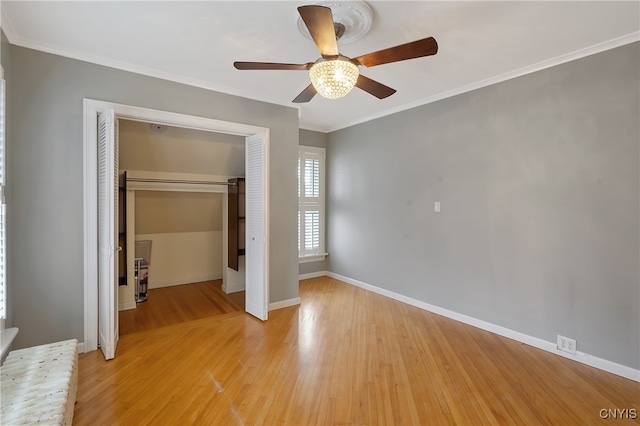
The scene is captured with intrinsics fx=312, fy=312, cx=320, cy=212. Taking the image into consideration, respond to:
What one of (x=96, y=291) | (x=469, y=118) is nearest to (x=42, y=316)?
(x=96, y=291)

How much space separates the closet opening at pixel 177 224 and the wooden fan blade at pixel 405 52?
2753 millimetres

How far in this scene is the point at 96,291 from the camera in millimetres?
2752

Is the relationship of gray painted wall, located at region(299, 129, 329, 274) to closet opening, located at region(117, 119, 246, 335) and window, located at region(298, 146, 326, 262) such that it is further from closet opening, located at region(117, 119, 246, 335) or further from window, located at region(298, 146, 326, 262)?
closet opening, located at region(117, 119, 246, 335)

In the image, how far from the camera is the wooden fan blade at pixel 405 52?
5.52 ft

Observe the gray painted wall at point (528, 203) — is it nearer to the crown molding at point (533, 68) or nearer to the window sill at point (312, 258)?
the crown molding at point (533, 68)

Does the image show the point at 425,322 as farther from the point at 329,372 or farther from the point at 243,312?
the point at 243,312

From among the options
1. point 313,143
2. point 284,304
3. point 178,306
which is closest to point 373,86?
point 284,304

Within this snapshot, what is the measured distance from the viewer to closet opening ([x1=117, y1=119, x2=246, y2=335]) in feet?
12.7

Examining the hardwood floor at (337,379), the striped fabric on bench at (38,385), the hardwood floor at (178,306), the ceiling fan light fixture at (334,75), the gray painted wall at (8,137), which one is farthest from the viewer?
the hardwood floor at (178,306)

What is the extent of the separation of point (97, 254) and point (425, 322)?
11.0ft

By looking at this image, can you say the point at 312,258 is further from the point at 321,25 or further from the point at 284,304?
the point at 321,25

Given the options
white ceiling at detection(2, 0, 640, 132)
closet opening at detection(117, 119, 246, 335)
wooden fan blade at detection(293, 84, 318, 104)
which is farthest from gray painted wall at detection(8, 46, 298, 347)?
wooden fan blade at detection(293, 84, 318, 104)

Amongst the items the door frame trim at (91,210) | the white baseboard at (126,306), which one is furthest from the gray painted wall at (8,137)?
the white baseboard at (126,306)

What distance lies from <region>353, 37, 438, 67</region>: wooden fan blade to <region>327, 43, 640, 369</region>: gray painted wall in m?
1.84
